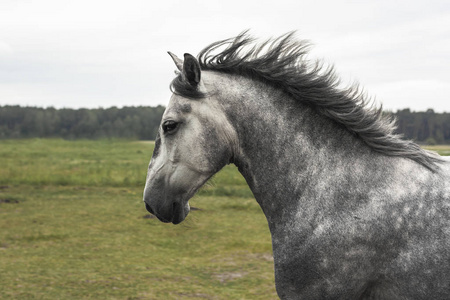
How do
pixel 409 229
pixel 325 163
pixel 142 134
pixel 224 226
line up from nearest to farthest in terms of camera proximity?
pixel 409 229, pixel 325 163, pixel 224 226, pixel 142 134

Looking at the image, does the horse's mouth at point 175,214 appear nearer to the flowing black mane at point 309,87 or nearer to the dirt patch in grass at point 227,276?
the flowing black mane at point 309,87

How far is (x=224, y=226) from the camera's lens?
38.6 ft

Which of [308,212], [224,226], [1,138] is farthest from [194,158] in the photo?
[1,138]

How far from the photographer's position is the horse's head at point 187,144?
2.55 metres

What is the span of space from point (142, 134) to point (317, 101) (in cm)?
4024

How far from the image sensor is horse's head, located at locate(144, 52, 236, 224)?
100 inches

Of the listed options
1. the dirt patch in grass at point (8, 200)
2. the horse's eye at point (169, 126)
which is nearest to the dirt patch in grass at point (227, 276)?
the horse's eye at point (169, 126)

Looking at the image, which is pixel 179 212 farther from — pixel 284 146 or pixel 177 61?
pixel 177 61

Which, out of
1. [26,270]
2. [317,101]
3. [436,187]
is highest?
[317,101]

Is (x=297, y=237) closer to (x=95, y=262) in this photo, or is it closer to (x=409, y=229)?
(x=409, y=229)

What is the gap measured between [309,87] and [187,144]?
853mm

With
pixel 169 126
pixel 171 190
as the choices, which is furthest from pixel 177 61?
pixel 171 190

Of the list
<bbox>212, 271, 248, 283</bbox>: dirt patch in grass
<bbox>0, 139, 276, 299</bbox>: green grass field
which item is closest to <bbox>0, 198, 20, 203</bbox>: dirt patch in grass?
<bbox>0, 139, 276, 299</bbox>: green grass field

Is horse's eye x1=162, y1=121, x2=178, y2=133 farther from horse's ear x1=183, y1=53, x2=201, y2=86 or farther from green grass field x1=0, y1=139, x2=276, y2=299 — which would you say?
green grass field x1=0, y1=139, x2=276, y2=299
